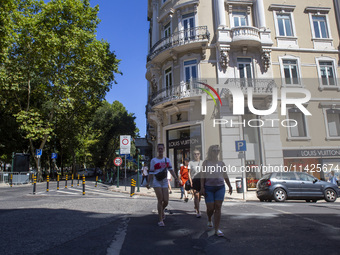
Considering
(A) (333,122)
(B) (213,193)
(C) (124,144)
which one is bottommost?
(B) (213,193)

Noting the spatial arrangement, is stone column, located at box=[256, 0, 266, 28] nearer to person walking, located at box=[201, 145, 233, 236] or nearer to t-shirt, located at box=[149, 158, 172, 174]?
t-shirt, located at box=[149, 158, 172, 174]

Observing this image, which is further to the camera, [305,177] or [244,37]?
[244,37]

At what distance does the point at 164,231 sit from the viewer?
17.3 ft

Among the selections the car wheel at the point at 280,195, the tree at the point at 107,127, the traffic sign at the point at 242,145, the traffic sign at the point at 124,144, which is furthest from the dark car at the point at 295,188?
the tree at the point at 107,127

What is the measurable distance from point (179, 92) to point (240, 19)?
724 cm

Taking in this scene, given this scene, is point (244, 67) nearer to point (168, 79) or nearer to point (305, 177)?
point (168, 79)

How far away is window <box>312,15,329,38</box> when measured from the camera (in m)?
20.0

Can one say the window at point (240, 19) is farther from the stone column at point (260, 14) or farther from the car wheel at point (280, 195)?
the car wheel at point (280, 195)

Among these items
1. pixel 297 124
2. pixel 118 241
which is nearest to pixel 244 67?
pixel 297 124

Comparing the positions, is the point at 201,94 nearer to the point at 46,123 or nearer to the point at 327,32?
the point at 327,32

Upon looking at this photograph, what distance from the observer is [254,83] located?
1814 cm

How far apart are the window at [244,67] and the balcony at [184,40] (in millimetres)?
2940

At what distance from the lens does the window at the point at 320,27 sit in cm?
1998

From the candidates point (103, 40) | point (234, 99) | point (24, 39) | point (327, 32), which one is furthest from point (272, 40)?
point (24, 39)
